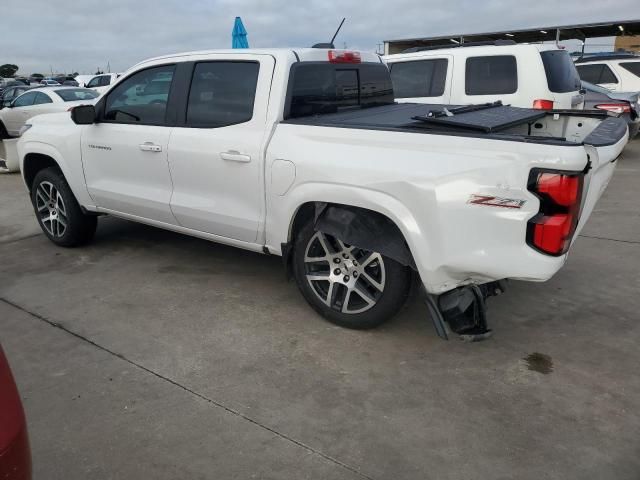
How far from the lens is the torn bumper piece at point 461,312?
10.4 ft

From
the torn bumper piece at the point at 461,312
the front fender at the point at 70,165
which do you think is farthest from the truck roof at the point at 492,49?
the front fender at the point at 70,165

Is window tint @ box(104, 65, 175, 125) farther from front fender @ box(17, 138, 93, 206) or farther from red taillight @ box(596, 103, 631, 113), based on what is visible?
red taillight @ box(596, 103, 631, 113)

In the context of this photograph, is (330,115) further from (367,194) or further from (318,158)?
(367,194)

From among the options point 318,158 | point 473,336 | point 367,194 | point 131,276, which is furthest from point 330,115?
point 131,276

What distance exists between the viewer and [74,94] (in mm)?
13062

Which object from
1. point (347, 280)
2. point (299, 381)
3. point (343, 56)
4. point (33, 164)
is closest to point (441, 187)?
point (347, 280)

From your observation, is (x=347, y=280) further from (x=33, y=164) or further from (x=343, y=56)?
(x=33, y=164)

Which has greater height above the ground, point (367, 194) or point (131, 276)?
point (367, 194)

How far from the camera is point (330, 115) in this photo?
13.2 feet

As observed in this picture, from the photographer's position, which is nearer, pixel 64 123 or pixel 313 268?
pixel 313 268

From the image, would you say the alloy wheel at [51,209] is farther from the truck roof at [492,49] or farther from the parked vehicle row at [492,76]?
the truck roof at [492,49]

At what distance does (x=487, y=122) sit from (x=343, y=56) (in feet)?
4.86

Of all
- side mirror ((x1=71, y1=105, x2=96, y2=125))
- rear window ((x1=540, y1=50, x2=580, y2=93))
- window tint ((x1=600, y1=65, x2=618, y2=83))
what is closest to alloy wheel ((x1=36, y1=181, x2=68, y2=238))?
side mirror ((x1=71, y1=105, x2=96, y2=125))

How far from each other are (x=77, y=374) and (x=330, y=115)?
7.96 feet
